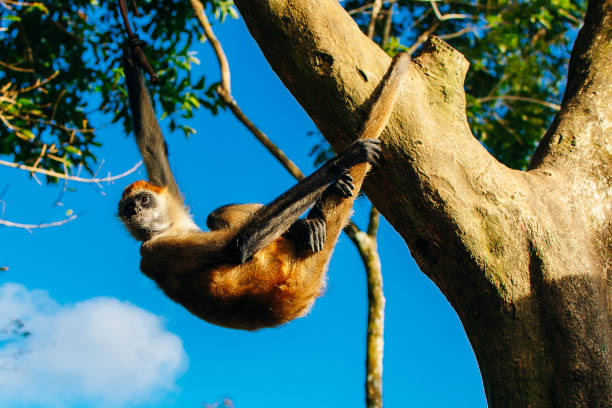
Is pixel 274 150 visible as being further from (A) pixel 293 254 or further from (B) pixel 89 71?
(A) pixel 293 254

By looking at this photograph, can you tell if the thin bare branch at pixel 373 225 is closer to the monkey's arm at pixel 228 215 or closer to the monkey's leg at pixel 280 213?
the monkey's arm at pixel 228 215

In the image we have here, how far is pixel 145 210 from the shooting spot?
462 cm

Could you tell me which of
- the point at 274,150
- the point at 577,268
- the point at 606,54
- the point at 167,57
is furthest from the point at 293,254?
the point at 167,57

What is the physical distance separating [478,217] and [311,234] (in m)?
1.03

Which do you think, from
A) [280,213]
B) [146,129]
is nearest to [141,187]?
[146,129]

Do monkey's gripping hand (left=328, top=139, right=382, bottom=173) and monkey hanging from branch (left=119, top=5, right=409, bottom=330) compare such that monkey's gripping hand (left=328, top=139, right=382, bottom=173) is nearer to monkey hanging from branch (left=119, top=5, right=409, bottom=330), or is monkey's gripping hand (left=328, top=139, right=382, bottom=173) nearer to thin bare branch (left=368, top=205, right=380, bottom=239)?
monkey hanging from branch (left=119, top=5, right=409, bottom=330)

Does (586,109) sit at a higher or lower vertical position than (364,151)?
higher

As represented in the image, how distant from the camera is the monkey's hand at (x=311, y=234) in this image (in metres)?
3.20

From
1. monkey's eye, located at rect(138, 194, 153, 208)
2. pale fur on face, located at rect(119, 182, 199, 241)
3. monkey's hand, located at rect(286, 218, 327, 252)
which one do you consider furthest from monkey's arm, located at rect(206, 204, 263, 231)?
monkey's hand, located at rect(286, 218, 327, 252)

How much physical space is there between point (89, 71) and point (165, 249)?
134 inches

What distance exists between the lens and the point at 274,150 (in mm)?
6516

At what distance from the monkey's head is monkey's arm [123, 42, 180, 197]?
0.30m

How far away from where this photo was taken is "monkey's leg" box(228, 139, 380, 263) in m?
3.30

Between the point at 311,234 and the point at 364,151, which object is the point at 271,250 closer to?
the point at 311,234
